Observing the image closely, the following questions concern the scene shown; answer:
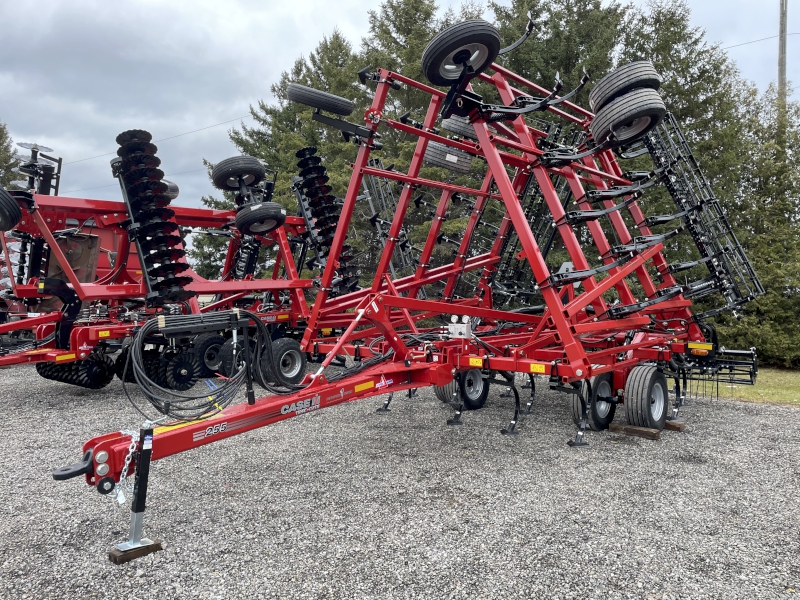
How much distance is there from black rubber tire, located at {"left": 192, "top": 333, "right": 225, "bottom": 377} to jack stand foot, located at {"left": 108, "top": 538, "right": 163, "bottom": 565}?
528cm

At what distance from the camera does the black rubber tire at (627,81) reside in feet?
19.3

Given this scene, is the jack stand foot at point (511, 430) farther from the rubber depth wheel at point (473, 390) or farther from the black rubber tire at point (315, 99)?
the black rubber tire at point (315, 99)

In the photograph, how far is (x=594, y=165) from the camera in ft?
26.4

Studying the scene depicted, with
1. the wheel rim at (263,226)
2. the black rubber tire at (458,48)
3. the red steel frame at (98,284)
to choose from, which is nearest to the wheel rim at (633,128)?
the black rubber tire at (458,48)

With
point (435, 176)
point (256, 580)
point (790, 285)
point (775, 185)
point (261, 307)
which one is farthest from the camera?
point (435, 176)

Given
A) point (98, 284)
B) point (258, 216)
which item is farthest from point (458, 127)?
point (98, 284)

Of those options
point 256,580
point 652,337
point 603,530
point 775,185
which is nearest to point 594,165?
point 652,337

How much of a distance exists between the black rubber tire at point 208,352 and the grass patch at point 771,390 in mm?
7829

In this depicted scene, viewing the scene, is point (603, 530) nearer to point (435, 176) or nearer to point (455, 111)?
point (455, 111)

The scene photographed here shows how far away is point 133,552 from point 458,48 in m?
4.87

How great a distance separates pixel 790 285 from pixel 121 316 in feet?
44.3

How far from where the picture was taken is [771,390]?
382 inches

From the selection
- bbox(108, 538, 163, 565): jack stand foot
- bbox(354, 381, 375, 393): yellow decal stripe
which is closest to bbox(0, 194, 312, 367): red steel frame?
bbox(354, 381, 375, 393): yellow decal stripe

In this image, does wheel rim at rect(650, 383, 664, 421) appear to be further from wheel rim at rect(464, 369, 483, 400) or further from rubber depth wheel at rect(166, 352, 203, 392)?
rubber depth wheel at rect(166, 352, 203, 392)
